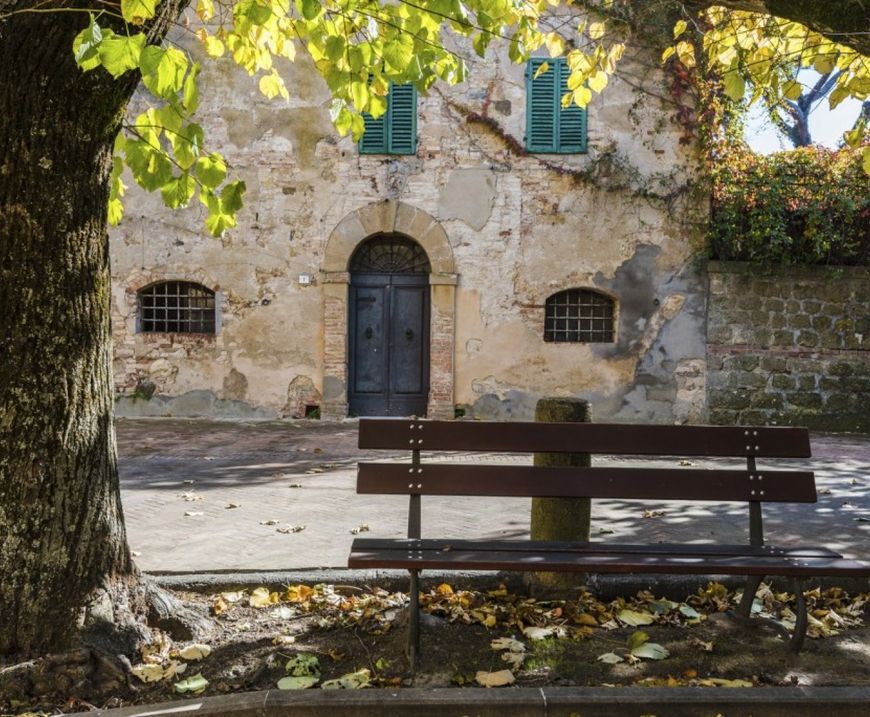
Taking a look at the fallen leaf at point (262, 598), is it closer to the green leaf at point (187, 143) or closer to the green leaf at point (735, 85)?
the green leaf at point (187, 143)

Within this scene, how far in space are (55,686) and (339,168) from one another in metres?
9.83

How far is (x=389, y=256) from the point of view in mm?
12047

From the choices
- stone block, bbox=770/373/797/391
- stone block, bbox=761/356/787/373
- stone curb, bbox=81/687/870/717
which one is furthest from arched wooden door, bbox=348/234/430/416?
stone curb, bbox=81/687/870/717

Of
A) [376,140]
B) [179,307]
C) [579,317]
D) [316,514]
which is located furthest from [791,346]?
[179,307]

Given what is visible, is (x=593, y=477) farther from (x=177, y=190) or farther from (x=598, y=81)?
(x=598, y=81)

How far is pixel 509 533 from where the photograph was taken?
506 cm

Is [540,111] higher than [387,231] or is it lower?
higher

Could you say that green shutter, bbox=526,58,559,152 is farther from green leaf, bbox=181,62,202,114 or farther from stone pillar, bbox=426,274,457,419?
green leaf, bbox=181,62,202,114

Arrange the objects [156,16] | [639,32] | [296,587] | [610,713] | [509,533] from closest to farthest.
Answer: [610,713], [156,16], [296,587], [509,533], [639,32]

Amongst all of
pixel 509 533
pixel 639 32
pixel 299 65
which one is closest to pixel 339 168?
pixel 299 65

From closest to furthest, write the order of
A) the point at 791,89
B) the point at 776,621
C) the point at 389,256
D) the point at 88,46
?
the point at 88,46 → the point at 776,621 → the point at 791,89 → the point at 389,256

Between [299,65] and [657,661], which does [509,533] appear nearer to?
[657,661]

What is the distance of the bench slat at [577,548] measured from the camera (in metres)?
3.21

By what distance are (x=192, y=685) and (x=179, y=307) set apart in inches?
388
